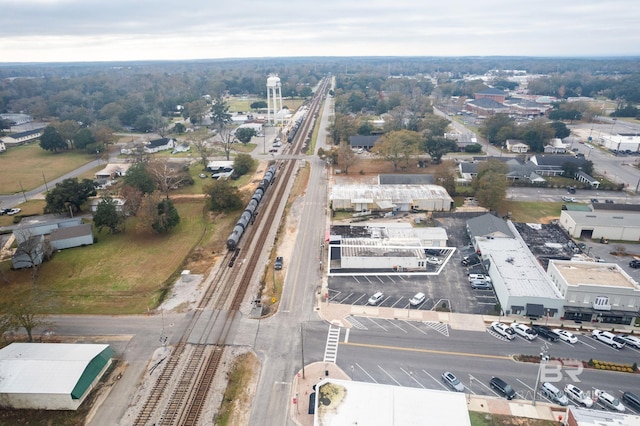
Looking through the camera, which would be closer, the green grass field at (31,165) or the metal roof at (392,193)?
the metal roof at (392,193)

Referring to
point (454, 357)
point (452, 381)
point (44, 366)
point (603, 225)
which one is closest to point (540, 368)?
point (454, 357)

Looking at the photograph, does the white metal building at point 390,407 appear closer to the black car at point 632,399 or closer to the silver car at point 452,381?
the silver car at point 452,381

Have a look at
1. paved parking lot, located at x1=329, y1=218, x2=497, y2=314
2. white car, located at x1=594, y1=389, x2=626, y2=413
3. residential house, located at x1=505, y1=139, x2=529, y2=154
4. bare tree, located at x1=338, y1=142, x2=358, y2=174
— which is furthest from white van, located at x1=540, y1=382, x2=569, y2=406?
residential house, located at x1=505, y1=139, x2=529, y2=154

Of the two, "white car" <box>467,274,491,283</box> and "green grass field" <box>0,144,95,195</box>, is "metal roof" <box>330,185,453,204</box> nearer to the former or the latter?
"white car" <box>467,274,491,283</box>

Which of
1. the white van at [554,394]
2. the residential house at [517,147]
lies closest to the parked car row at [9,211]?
the white van at [554,394]

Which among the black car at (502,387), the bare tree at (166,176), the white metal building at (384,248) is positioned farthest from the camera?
→ the bare tree at (166,176)

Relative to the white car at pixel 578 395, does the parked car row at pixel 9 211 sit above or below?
above
